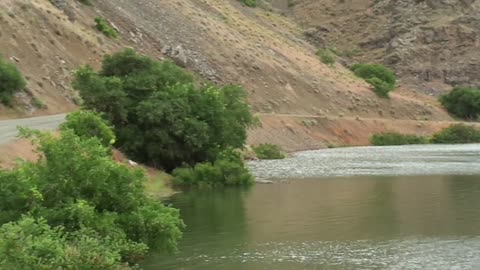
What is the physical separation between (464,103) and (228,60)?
32.3 meters

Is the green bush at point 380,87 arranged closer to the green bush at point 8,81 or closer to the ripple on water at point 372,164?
the ripple on water at point 372,164

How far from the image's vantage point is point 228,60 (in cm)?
7281

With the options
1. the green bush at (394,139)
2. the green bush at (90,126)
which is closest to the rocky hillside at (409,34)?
the green bush at (394,139)

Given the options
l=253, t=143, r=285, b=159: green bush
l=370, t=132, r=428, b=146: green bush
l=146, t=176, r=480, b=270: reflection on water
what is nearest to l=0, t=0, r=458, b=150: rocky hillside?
l=370, t=132, r=428, b=146: green bush

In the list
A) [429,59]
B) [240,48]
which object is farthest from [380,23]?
[240,48]

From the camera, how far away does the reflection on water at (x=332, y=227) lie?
60.4ft

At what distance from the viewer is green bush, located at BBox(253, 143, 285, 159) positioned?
176 feet

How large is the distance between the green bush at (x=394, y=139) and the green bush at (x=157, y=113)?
35023 mm

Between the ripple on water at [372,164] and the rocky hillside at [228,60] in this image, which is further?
the rocky hillside at [228,60]

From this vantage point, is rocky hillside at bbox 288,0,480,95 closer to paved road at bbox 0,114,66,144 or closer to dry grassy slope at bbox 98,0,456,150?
dry grassy slope at bbox 98,0,456,150

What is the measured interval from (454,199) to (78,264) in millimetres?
18660

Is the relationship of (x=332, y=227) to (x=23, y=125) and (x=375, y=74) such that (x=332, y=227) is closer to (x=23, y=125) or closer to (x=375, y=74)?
(x=23, y=125)

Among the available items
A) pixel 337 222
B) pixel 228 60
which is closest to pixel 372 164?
pixel 337 222

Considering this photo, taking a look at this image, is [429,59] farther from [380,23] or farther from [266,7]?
[266,7]
